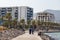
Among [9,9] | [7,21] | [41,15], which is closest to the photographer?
[7,21]

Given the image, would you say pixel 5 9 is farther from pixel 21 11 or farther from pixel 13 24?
pixel 13 24

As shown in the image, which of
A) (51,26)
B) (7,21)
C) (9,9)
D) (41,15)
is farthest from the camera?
(9,9)

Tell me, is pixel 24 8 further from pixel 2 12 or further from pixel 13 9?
pixel 2 12

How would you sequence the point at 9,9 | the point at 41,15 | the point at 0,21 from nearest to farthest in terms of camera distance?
the point at 0,21 < the point at 41,15 < the point at 9,9

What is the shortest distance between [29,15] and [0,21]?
1705 cm

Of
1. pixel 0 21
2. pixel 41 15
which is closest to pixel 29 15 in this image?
pixel 41 15

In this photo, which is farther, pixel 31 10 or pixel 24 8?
pixel 31 10

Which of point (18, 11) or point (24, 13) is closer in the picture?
point (24, 13)

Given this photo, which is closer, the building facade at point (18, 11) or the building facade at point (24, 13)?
the building facade at point (24, 13)

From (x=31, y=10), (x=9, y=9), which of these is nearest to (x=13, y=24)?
(x=9, y=9)

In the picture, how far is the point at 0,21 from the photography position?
77.4 ft

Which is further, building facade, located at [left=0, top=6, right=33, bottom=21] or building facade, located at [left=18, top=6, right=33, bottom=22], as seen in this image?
building facade, located at [left=0, top=6, right=33, bottom=21]

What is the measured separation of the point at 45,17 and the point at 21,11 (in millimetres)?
7488

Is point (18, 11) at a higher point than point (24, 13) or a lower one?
higher
